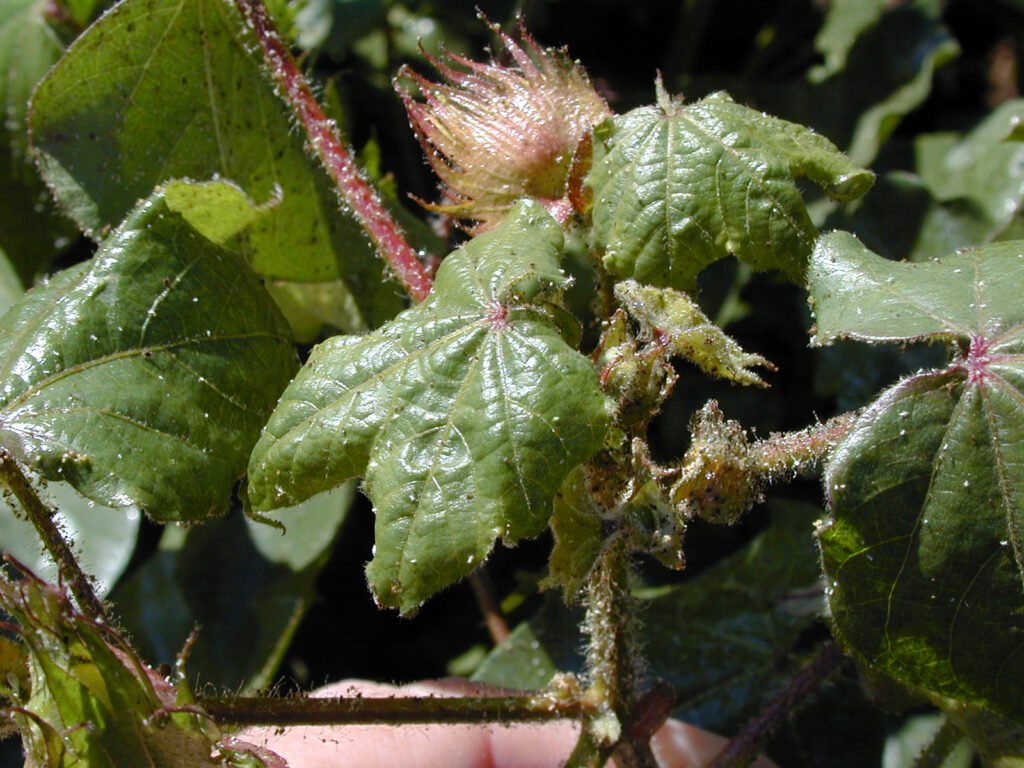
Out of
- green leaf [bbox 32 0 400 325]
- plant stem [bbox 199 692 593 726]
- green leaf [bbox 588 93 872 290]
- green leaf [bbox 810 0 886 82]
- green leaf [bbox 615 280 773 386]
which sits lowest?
plant stem [bbox 199 692 593 726]

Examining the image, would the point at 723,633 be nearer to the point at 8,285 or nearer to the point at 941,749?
the point at 941,749

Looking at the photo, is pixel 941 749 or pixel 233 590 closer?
pixel 941 749

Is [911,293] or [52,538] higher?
[52,538]

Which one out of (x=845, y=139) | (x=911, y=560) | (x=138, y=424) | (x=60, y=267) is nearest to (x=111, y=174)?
(x=138, y=424)

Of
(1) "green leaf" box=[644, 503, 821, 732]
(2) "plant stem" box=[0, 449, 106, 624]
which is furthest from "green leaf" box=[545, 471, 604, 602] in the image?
(1) "green leaf" box=[644, 503, 821, 732]

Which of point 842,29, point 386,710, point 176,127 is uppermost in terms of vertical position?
point 176,127

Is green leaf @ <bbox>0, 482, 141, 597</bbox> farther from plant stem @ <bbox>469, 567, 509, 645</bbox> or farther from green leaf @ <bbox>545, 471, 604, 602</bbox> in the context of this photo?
green leaf @ <bbox>545, 471, 604, 602</bbox>

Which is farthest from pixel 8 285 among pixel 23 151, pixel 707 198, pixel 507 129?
pixel 707 198
